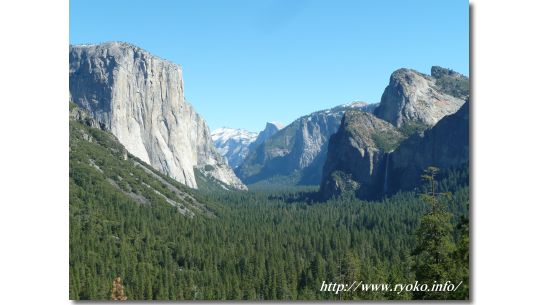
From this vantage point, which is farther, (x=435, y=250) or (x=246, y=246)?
(x=246, y=246)

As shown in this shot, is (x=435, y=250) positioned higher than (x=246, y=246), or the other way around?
(x=435, y=250)

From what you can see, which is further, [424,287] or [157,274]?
[157,274]

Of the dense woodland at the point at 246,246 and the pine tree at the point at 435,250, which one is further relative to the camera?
the dense woodland at the point at 246,246
